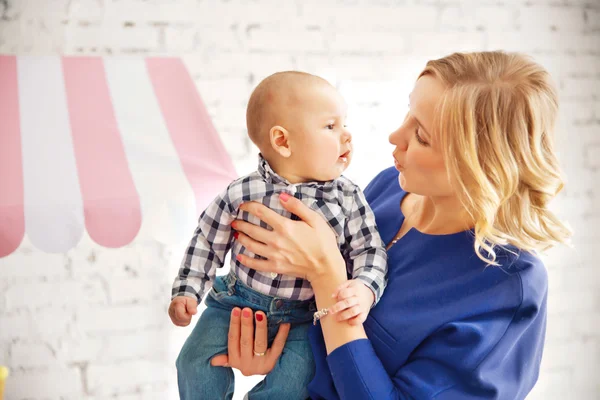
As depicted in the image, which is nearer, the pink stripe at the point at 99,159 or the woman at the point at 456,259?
the woman at the point at 456,259

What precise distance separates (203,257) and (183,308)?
132 millimetres

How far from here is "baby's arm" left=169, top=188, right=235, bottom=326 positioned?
140cm

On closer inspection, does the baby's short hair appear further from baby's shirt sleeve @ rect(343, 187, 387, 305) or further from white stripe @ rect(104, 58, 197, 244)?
white stripe @ rect(104, 58, 197, 244)

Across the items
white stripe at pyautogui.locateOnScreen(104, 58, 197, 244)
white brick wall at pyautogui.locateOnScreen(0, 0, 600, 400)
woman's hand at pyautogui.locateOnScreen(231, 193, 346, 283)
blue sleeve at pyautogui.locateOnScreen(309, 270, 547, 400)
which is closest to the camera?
blue sleeve at pyautogui.locateOnScreen(309, 270, 547, 400)

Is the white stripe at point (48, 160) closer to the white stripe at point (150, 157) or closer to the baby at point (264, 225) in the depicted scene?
the white stripe at point (150, 157)

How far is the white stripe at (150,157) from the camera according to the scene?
1.83m

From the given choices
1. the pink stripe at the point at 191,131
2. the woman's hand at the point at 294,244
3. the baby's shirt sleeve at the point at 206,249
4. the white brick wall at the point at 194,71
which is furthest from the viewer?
the white brick wall at the point at 194,71

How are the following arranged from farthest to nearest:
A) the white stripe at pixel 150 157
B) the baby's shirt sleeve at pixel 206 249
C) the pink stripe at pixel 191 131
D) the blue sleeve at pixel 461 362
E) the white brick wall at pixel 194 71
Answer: the white brick wall at pixel 194 71
the pink stripe at pixel 191 131
the white stripe at pixel 150 157
the baby's shirt sleeve at pixel 206 249
the blue sleeve at pixel 461 362

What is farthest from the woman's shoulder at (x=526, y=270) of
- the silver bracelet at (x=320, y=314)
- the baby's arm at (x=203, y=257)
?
the baby's arm at (x=203, y=257)

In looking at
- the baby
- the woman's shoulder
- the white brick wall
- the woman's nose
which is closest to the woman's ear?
the baby

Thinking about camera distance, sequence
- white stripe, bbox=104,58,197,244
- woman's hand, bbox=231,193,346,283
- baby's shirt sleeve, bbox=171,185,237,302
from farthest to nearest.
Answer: white stripe, bbox=104,58,197,244 → baby's shirt sleeve, bbox=171,185,237,302 → woman's hand, bbox=231,193,346,283

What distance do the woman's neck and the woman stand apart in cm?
1

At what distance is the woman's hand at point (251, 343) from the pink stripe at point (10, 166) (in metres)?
0.72

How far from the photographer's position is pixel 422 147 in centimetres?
131
